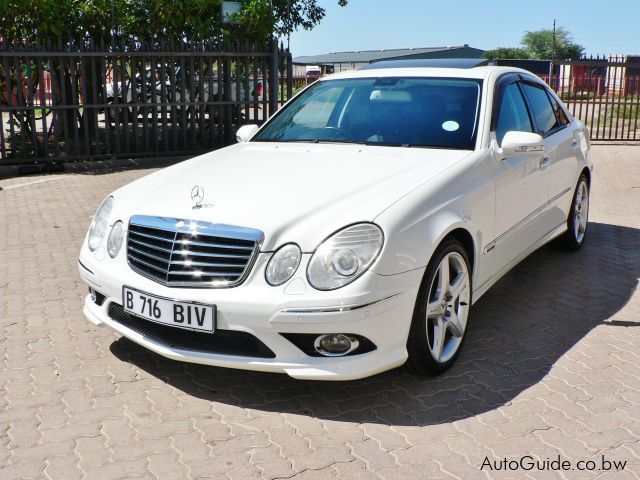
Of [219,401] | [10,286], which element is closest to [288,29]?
[10,286]

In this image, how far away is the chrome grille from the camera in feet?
11.3

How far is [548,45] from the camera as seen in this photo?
4594 inches

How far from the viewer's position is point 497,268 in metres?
4.65

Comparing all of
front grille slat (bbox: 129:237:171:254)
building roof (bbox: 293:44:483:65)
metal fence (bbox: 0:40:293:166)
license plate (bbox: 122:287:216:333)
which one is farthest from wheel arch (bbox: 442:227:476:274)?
building roof (bbox: 293:44:483:65)

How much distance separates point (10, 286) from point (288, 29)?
29.2m

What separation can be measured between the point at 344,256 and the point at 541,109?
3.10 meters

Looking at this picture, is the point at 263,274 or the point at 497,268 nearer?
the point at 263,274

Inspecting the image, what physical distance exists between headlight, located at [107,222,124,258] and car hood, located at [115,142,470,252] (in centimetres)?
7

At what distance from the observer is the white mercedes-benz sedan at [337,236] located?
11.1 feet

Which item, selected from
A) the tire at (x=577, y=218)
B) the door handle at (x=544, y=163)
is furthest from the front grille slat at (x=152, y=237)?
the tire at (x=577, y=218)

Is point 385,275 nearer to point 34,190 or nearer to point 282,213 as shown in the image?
point 282,213

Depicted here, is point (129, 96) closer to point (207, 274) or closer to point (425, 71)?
point (425, 71)

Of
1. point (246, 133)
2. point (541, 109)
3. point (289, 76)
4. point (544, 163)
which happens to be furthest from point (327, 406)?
point (289, 76)

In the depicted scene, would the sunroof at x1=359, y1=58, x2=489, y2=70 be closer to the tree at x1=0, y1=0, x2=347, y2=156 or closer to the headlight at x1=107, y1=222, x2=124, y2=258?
the headlight at x1=107, y1=222, x2=124, y2=258
